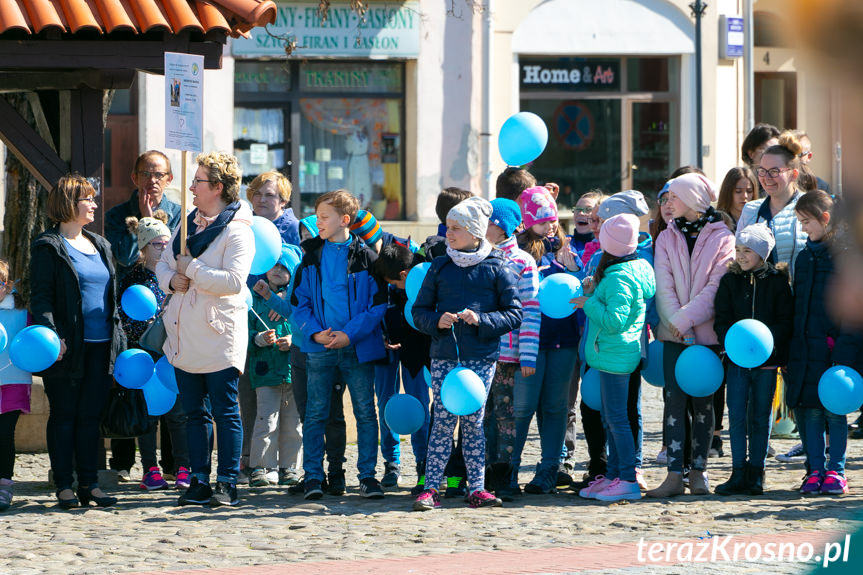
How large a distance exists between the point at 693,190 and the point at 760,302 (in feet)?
2.42

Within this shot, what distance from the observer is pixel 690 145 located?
64.3 feet

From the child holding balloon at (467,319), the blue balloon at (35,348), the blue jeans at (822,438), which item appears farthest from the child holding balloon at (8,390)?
the blue jeans at (822,438)

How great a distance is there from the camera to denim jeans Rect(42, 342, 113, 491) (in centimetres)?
686

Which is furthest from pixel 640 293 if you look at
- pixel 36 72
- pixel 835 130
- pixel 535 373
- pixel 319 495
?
pixel 835 130

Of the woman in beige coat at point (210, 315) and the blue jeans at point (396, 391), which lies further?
the blue jeans at point (396, 391)

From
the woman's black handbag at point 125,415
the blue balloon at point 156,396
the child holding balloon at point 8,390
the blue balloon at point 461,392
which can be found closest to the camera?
the blue balloon at point 461,392

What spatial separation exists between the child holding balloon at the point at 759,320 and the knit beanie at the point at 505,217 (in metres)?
1.22

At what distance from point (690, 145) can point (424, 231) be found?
4630 mm

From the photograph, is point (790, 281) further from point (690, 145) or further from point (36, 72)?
point (690, 145)

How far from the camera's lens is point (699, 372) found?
683 cm

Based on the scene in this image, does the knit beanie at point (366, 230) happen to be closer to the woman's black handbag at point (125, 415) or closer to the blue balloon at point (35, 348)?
the woman's black handbag at point (125, 415)

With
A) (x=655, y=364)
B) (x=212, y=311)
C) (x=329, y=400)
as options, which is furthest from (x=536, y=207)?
(x=212, y=311)

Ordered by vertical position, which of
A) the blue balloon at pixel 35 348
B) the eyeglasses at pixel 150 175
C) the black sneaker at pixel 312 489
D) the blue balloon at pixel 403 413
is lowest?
the black sneaker at pixel 312 489

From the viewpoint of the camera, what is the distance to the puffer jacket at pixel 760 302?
6906 mm
